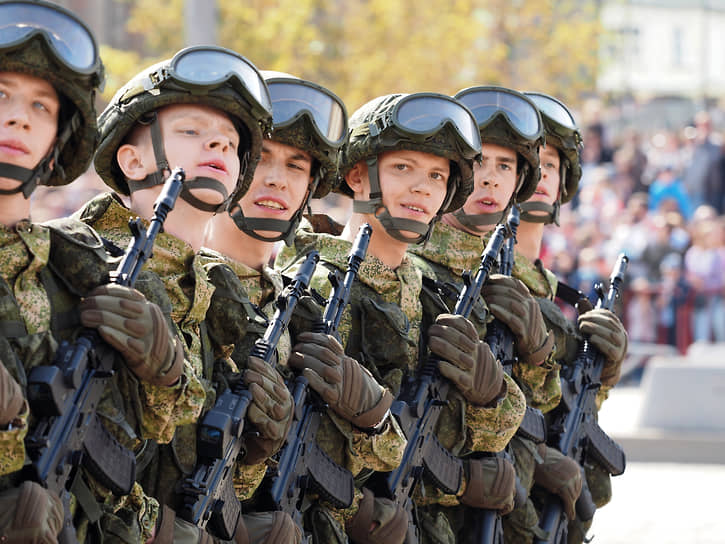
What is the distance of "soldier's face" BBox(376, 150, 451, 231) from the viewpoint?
6.26 m

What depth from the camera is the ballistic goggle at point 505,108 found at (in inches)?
279

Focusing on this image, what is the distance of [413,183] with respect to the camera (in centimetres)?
629

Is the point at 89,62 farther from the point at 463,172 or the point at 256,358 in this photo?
A: the point at 463,172

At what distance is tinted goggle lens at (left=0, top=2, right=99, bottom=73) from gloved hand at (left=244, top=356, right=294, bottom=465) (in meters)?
1.17

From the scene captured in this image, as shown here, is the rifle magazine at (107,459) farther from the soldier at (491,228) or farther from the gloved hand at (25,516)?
the soldier at (491,228)

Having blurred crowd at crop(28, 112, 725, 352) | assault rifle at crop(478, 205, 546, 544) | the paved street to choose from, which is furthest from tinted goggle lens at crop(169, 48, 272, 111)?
blurred crowd at crop(28, 112, 725, 352)

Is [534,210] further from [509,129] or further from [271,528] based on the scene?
[271,528]

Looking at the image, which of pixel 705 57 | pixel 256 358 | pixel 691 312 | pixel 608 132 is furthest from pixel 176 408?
pixel 705 57

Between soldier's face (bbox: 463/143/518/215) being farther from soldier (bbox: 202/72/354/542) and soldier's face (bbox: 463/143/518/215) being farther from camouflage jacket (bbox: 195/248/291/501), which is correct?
camouflage jacket (bbox: 195/248/291/501)

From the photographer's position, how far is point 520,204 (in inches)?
301

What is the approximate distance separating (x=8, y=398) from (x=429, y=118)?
274 cm

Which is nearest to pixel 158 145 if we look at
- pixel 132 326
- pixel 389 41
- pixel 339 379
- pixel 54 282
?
pixel 54 282

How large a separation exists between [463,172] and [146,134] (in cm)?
170

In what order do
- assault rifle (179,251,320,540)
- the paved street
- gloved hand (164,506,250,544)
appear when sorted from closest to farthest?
1. gloved hand (164,506,250,544)
2. assault rifle (179,251,320,540)
3. the paved street
